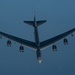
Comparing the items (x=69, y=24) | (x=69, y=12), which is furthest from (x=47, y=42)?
(x=69, y=12)

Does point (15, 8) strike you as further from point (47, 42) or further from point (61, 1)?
point (47, 42)

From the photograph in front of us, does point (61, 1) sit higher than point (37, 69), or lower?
higher

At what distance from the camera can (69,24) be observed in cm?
16575

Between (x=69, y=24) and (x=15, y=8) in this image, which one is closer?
(x=69, y=24)

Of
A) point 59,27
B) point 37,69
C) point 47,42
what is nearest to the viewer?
point 47,42

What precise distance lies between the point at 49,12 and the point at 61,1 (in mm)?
10041

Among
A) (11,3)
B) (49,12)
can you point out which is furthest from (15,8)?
(49,12)

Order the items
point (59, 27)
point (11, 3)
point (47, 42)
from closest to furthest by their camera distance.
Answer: point (47, 42), point (59, 27), point (11, 3)

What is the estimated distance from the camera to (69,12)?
17725 cm

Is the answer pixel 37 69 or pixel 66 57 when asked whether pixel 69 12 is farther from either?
pixel 37 69

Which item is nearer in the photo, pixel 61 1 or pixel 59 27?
pixel 59 27

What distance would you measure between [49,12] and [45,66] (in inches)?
1327

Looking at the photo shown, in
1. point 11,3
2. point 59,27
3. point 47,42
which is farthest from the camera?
point 11,3

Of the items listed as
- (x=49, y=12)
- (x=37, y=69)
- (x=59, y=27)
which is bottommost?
(x=37, y=69)
